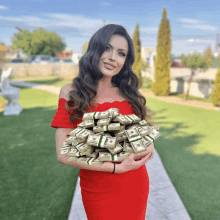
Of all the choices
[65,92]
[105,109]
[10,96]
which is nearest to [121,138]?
[105,109]

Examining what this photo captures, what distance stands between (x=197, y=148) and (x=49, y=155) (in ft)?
14.9

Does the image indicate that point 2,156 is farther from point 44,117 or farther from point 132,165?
point 132,165

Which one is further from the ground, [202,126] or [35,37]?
[35,37]

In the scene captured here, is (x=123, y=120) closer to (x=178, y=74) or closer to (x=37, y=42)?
(x=178, y=74)

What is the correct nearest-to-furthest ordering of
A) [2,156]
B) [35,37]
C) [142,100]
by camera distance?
[142,100] < [2,156] < [35,37]

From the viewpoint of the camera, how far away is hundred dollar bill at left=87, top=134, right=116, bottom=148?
1.12 meters

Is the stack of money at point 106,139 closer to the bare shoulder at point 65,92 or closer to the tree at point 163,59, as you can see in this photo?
the bare shoulder at point 65,92

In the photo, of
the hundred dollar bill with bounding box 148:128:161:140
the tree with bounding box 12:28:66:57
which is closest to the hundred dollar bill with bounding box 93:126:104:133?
the hundred dollar bill with bounding box 148:128:161:140

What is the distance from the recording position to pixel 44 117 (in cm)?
888

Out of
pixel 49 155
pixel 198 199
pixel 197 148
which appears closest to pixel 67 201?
pixel 49 155

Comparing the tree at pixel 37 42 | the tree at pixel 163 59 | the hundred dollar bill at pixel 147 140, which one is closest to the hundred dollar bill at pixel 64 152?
the hundred dollar bill at pixel 147 140

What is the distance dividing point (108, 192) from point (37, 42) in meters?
55.4

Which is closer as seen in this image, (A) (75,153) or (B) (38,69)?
(A) (75,153)

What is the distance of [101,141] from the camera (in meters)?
1.13
